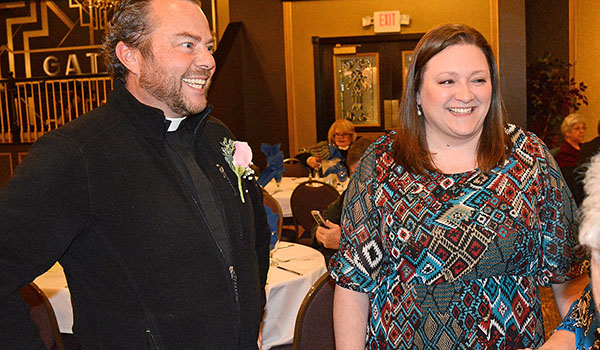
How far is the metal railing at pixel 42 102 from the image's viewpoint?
1091cm

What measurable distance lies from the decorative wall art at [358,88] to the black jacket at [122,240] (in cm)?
945

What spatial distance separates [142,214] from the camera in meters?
1.62

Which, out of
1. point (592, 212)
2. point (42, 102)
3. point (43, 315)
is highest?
point (42, 102)

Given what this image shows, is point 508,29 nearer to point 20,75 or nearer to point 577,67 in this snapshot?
point 577,67

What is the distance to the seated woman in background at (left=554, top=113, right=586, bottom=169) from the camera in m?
7.51

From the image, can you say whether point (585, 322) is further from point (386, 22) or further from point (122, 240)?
point (386, 22)

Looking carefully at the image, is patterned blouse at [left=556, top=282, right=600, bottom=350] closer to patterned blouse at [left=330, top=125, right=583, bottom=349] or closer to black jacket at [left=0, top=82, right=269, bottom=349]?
patterned blouse at [left=330, top=125, right=583, bottom=349]

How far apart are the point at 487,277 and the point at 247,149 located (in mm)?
801

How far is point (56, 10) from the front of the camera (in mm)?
11734

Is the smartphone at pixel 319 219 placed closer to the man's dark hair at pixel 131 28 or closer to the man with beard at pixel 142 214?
the man with beard at pixel 142 214

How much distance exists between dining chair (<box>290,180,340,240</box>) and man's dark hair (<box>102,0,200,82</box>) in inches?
142

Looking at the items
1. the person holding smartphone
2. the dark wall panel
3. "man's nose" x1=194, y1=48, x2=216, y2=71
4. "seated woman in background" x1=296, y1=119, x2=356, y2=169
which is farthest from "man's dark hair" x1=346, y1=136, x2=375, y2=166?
the dark wall panel

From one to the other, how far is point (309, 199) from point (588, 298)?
4.02m

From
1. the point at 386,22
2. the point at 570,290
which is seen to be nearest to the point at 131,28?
the point at 570,290
